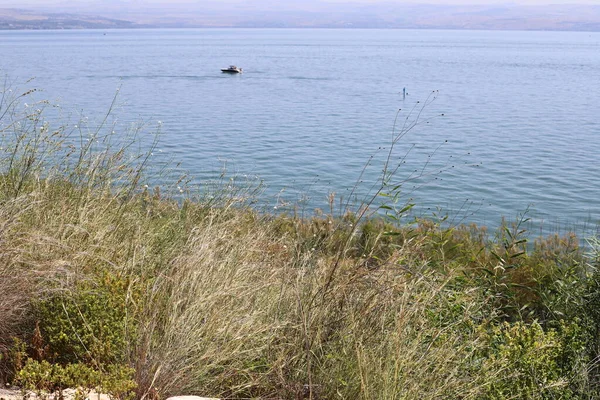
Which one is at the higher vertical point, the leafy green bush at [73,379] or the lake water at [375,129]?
the leafy green bush at [73,379]

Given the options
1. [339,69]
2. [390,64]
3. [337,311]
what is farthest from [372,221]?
[390,64]

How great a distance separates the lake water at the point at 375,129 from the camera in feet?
63.4

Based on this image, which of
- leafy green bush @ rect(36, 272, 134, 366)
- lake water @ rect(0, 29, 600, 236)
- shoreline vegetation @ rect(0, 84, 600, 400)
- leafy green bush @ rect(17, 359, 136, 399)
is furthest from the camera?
lake water @ rect(0, 29, 600, 236)

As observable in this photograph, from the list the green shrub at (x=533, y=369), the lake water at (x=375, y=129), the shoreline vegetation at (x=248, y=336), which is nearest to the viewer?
the shoreline vegetation at (x=248, y=336)

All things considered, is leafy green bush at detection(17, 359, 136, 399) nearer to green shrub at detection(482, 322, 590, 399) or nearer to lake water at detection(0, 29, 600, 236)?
green shrub at detection(482, 322, 590, 399)

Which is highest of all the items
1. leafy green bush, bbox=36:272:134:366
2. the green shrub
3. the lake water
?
leafy green bush, bbox=36:272:134:366

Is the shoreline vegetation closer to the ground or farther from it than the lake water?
farther from it

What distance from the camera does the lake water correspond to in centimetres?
1931

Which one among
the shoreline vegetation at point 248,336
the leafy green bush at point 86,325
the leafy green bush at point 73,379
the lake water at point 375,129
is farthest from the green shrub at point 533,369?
the leafy green bush at point 86,325

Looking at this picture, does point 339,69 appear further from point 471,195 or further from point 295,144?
point 471,195

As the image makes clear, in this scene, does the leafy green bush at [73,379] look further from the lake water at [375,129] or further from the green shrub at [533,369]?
the lake water at [375,129]

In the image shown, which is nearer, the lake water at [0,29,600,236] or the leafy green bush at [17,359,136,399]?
the leafy green bush at [17,359,136,399]

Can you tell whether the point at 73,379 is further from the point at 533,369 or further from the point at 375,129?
the point at 375,129

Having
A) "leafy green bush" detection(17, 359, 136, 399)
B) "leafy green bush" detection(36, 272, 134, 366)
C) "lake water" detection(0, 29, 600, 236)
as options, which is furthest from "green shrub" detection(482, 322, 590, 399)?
"leafy green bush" detection(36, 272, 134, 366)
